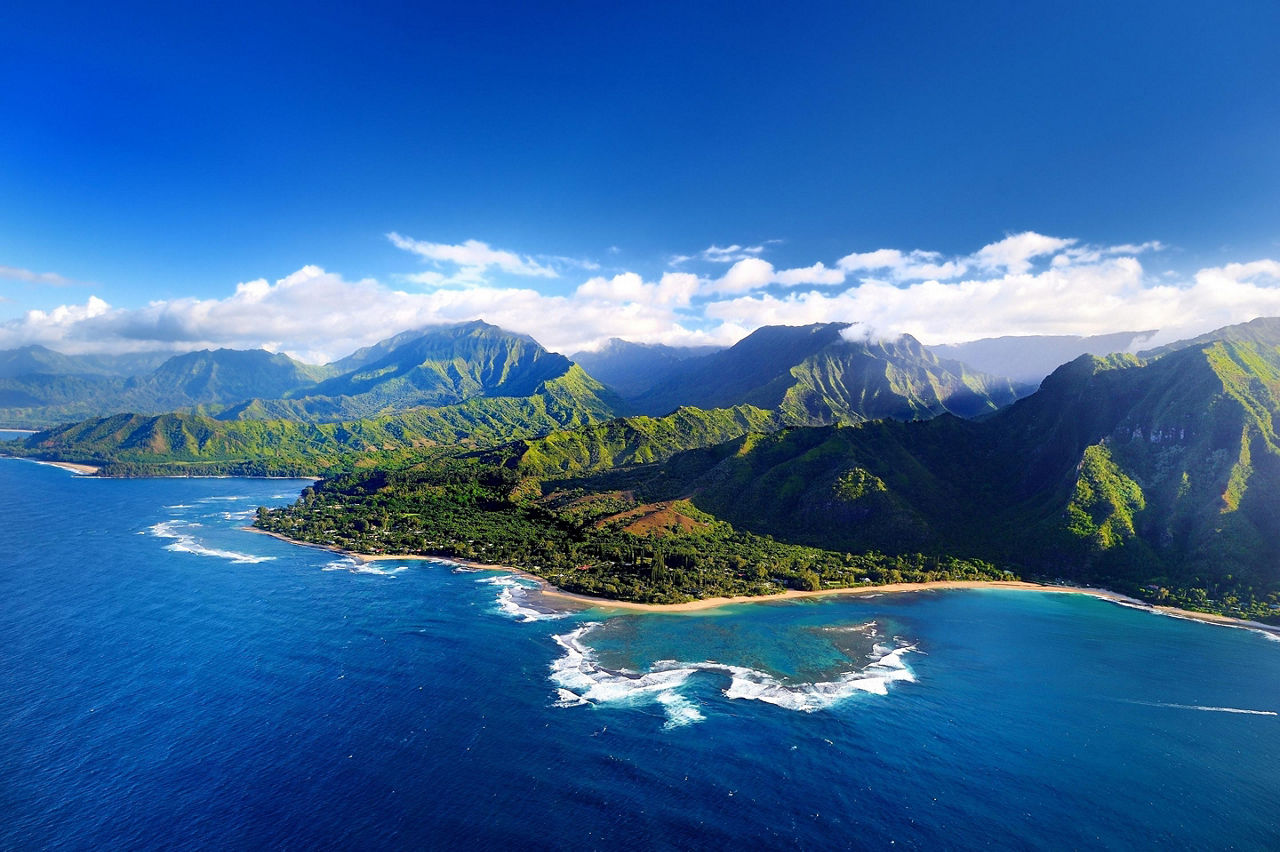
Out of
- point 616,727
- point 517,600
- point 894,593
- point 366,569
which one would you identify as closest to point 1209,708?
point 894,593

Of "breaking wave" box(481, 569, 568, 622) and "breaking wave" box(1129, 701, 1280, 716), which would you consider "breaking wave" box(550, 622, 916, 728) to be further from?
"breaking wave" box(1129, 701, 1280, 716)

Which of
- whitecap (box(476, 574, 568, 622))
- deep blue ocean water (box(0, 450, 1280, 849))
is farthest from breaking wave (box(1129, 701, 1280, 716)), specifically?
whitecap (box(476, 574, 568, 622))

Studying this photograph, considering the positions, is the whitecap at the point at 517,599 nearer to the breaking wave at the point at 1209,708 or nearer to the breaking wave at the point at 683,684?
the breaking wave at the point at 683,684

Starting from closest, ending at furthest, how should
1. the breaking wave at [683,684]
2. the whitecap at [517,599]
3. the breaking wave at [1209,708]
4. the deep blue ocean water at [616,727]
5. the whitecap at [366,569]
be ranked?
the deep blue ocean water at [616,727] < the breaking wave at [1209,708] < the breaking wave at [683,684] < the whitecap at [517,599] < the whitecap at [366,569]

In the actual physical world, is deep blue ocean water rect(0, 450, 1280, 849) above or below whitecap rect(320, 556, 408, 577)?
below

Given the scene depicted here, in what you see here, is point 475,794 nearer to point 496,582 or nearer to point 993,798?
point 993,798

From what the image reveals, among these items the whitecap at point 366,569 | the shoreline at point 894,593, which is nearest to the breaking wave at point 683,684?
the shoreline at point 894,593
